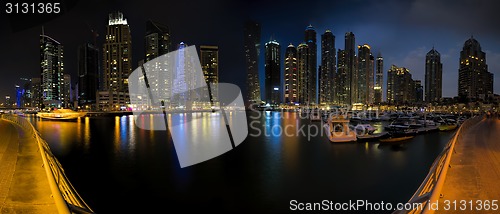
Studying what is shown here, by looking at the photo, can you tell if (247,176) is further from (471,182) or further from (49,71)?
(49,71)

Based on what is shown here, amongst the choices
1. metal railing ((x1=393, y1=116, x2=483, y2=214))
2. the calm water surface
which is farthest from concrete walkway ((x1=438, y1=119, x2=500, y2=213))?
the calm water surface

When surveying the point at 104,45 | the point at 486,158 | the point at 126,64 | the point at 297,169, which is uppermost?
the point at 104,45

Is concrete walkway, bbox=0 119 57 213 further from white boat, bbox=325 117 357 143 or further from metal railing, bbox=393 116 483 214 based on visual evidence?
white boat, bbox=325 117 357 143

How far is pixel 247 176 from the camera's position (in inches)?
663

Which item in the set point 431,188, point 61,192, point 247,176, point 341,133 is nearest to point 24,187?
point 61,192

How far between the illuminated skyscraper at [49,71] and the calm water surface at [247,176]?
553ft

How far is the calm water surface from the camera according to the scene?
12703mm

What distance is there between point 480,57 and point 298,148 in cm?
18981

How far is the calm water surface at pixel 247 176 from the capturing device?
1270cm

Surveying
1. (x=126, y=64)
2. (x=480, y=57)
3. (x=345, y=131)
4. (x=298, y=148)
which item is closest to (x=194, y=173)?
(x=298, y=148)

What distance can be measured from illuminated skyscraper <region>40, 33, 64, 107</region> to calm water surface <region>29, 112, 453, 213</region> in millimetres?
168702

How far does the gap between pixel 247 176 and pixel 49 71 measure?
192m

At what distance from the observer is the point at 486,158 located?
966cm

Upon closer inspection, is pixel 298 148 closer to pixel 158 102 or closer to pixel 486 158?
pixel 486 158
